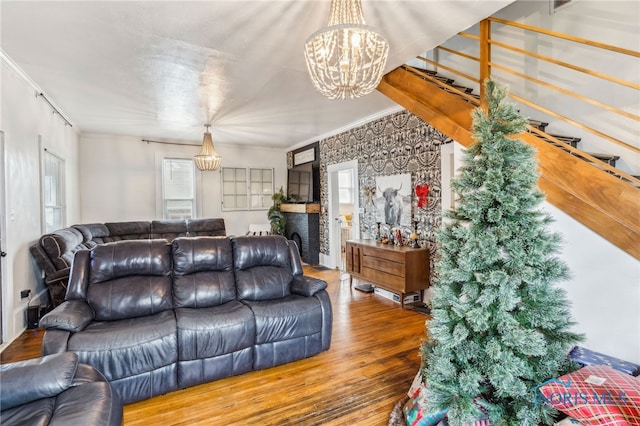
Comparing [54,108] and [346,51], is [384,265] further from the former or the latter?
[54,108]

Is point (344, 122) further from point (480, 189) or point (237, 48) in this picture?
point (480, 189)

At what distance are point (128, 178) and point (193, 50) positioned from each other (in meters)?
4.76

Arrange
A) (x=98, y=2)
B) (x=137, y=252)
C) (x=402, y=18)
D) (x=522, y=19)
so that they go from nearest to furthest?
(x=98, y=2)
(x=402, y=18)
(x=137, y=252)
(x=522, y=19)

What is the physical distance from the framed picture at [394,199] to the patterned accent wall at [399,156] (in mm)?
84

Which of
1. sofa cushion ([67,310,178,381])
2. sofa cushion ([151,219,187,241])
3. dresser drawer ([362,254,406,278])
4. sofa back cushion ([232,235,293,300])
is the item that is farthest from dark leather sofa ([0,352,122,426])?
sofa cushion ([151,219,187,241])

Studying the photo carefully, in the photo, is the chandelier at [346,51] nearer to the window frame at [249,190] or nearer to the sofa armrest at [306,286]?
the sofa armrest at [306,286]

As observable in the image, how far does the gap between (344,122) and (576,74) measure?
322 cm

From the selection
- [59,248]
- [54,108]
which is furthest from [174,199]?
[59,248]

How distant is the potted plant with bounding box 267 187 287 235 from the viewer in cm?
744

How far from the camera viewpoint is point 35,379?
4.50 ft

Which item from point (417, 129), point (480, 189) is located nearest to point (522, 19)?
point (417, 129)

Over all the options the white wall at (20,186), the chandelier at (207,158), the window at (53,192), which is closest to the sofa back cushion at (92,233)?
the window at (53,192)

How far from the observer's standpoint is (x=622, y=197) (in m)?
1.80

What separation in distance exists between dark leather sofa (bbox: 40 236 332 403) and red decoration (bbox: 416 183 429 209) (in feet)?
6.36
